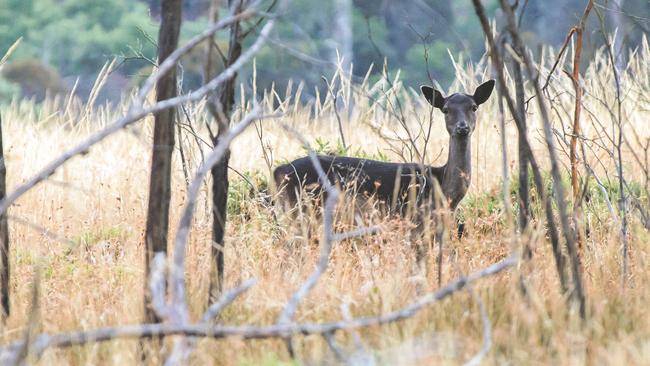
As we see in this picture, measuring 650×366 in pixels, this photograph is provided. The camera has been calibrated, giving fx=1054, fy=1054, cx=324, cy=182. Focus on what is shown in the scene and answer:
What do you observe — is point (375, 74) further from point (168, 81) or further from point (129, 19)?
point (168, 81)

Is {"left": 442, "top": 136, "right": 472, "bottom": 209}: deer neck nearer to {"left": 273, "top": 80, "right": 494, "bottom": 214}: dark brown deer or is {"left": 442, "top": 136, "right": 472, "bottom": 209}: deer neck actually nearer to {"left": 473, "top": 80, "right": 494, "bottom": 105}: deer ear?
{"left": 273, "top": 80, "right": 494, "bottom": 214}: dark brown deer

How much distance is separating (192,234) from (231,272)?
510mm

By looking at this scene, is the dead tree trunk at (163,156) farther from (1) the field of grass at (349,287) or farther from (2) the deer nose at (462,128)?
(2) the deer nose at (462,128)

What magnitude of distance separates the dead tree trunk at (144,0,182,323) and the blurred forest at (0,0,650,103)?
18747 mm

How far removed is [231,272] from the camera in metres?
4.62

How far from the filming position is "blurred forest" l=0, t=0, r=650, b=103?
78.8 ft

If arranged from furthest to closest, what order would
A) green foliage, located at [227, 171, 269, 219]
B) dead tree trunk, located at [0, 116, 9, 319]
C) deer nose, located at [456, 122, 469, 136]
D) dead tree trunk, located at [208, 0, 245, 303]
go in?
1. green foliage, located at [227, 171, 269, 219]
2. deer nose, located at [456, 122, 469, 136]
3. dead tree trunk, located at [0, 116, 9, 319]
4. dead tree trunk, located at [208, 0, 245, 303]

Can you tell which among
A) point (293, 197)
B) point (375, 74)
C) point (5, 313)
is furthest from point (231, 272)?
point (375, 74)

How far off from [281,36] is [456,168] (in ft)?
60.9

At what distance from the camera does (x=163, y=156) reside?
3.48 m

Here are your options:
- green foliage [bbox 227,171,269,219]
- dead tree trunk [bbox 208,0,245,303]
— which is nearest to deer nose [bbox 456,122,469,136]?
green foliage [bbox 227,171,269,219]

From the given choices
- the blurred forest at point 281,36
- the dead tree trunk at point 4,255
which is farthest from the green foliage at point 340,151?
the blurred forest at point 281,36

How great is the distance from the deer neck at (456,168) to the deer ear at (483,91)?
0.31 m

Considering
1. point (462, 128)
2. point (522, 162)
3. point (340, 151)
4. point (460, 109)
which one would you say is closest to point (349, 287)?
point (522, 162)
